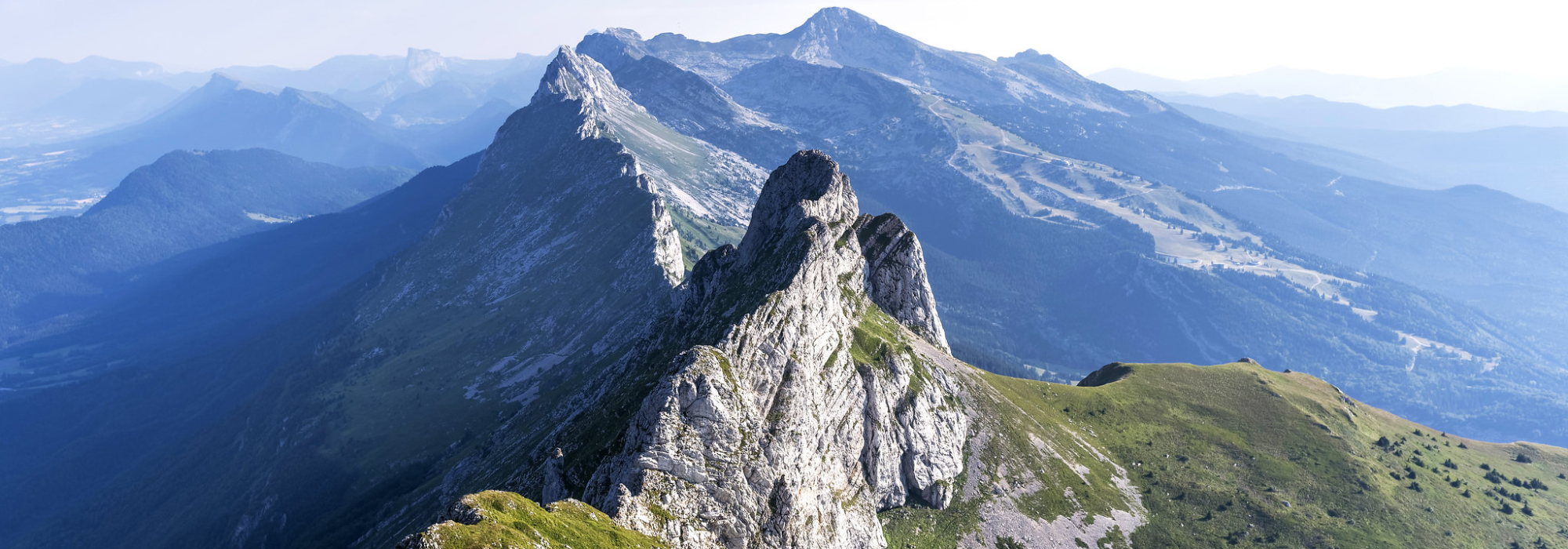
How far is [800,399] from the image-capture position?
291 feet

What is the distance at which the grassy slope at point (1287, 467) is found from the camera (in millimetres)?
117625

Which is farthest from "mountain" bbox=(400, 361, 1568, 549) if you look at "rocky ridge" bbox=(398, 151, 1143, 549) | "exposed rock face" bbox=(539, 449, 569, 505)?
"exposed rock face" bbox=(539, 449, 569, 505)

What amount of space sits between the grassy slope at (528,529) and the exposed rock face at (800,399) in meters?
3.82

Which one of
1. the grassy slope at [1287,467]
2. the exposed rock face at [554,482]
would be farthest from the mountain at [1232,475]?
the exposed rock face at [554,482]

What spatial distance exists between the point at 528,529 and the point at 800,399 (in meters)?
40.5

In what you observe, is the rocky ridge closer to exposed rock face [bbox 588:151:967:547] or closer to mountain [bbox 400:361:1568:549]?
exposed rock face [bbox 588:151:967:547]

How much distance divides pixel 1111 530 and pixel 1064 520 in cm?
870

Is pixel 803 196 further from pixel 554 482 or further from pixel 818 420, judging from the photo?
pixel 554 482

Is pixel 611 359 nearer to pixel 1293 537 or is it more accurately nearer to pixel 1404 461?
pixel 1293 537

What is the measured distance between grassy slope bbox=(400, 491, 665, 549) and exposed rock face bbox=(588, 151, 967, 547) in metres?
3.82

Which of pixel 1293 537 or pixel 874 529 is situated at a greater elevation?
pixel 874 529

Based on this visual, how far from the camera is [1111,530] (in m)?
111

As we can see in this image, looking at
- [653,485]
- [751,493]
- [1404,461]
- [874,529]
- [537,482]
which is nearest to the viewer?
[653,485]

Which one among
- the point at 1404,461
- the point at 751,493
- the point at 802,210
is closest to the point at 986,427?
the point at 802,210
